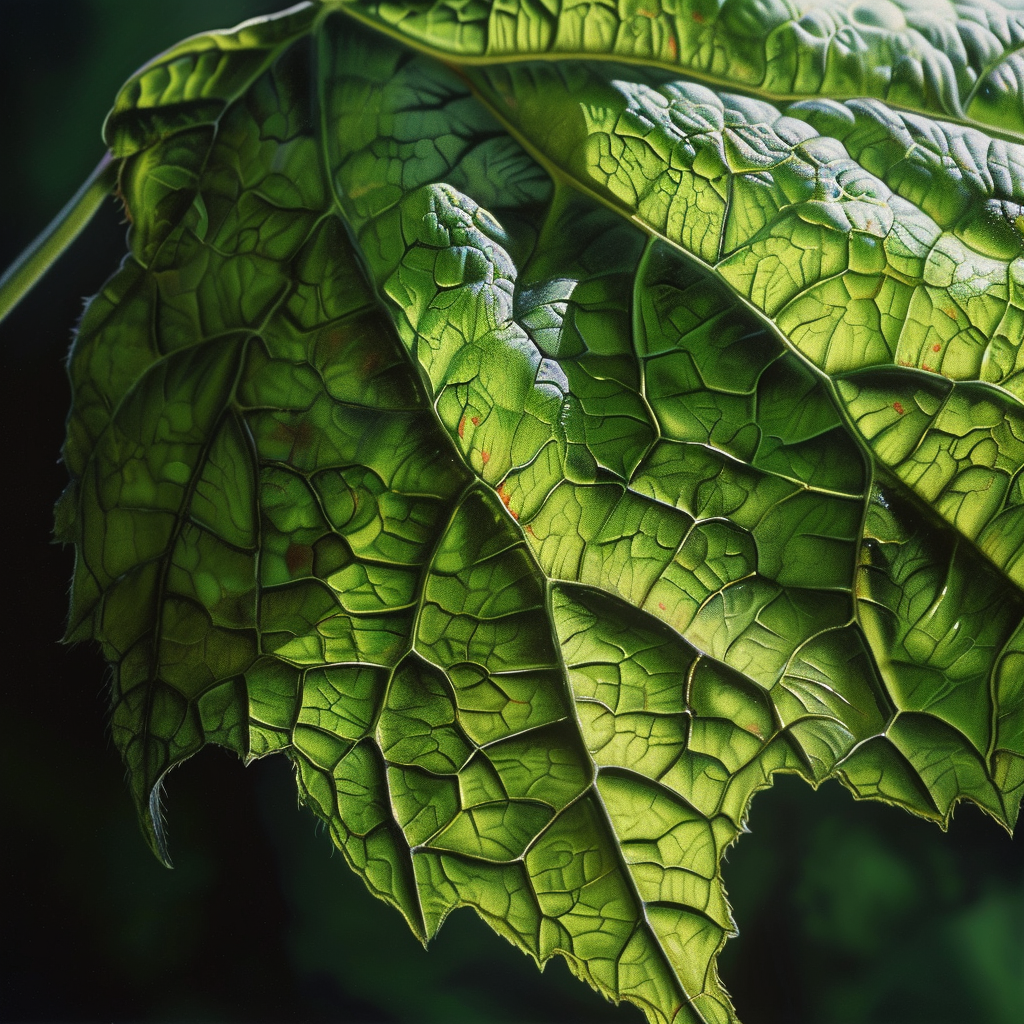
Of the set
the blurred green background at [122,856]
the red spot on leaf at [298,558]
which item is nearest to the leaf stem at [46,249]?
the blurred green background at [122,856]

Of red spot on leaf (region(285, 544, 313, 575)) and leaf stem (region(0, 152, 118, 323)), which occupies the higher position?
leaf stem (region(0, 152, 118, 323))

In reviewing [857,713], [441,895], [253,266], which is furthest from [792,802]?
[253,266]

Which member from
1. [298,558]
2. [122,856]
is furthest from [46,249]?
[122,856]

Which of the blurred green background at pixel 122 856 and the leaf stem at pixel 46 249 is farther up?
the leaf stem at pixel 46 249

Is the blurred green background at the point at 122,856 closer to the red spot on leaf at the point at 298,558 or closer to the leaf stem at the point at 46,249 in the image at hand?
the leaf stem at the point at 46,249

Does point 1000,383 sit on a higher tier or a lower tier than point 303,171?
lower

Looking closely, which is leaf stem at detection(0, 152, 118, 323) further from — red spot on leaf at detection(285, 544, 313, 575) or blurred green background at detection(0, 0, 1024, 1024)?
red spot on leaf at detection(285, 544, 313, 575)

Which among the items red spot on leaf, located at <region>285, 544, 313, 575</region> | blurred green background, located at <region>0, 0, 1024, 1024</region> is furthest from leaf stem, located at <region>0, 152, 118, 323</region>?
red spot on leaf, located at <region>285, 544, 313, 575</region>

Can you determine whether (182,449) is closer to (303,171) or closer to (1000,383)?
(303,171)

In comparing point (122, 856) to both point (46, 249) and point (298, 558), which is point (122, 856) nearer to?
point (298, 558)
